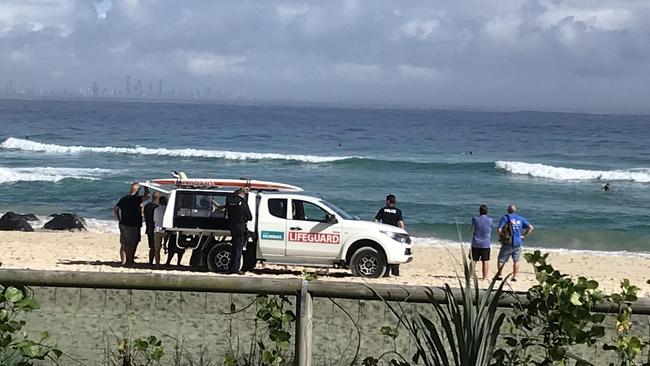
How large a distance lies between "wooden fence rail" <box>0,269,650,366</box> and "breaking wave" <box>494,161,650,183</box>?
45.8 meters

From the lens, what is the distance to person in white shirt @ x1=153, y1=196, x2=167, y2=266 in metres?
16.3

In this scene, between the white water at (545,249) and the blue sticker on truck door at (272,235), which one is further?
the white water at (545,249)

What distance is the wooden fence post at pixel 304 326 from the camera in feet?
15.0

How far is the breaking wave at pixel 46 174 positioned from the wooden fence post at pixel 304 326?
123 ft

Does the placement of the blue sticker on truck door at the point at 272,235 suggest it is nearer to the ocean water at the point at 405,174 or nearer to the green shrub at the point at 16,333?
the green shrub at the point at 16,333

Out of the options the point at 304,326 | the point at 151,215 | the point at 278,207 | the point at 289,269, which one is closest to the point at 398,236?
the point at 278,207

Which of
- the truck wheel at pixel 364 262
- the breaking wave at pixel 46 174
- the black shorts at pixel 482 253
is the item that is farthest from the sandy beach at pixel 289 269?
the breaking wave at pixel 46 174

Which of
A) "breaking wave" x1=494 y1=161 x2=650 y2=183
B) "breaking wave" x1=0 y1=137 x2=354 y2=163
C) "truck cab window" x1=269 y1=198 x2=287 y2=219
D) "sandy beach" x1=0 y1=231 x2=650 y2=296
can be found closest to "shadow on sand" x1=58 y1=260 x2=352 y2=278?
"sandy beach" x1=0 y1=231 x2=650 y2=296

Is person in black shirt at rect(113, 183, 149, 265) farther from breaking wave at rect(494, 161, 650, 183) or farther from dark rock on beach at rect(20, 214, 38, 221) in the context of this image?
breaking wave at rect(494, 161, 650, 183)

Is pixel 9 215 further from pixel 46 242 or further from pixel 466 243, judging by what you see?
pixel 466 243

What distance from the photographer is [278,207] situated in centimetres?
1595

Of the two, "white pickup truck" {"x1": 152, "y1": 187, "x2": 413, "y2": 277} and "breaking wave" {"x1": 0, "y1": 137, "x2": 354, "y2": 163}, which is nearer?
"white pickup truck" {"x1": 152, "y1": 187, "x2": 413, "y2": 277}

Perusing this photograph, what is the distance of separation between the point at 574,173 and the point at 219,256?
125 ft

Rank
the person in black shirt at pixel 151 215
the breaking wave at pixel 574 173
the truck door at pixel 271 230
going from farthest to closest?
the breaking wave at pixel 574 173
the person in black shirt at pixel 151 215
the truck door at pixel 271 230
